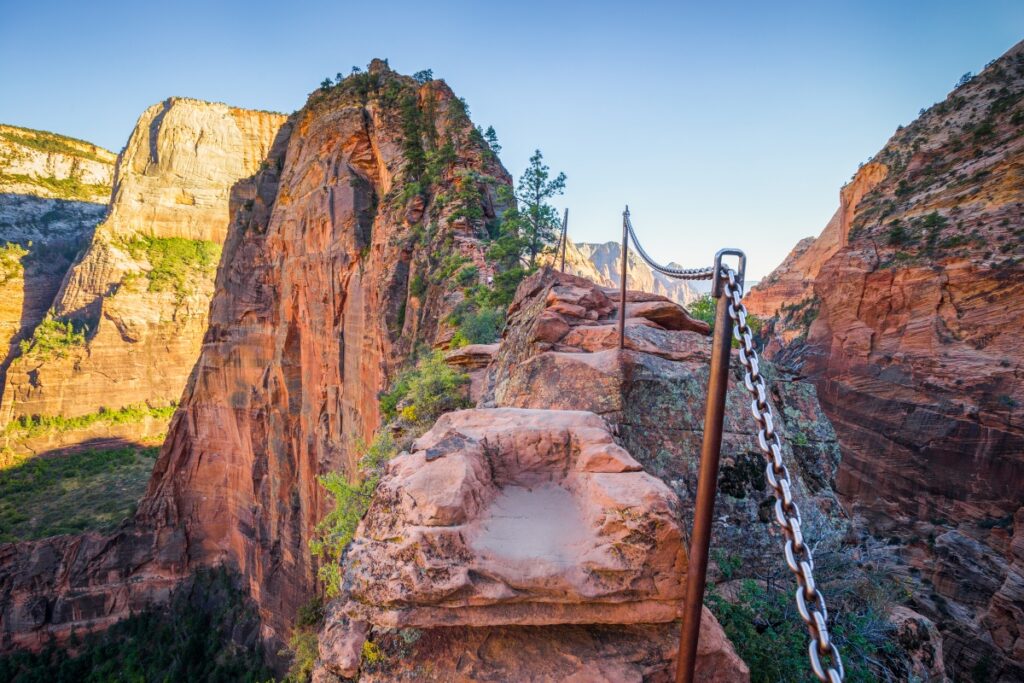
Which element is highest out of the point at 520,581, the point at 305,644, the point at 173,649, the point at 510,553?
the point at 510,553

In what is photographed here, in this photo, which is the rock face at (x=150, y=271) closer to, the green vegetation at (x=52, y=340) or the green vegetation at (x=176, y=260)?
the green vegetation at (x=176, y=260)

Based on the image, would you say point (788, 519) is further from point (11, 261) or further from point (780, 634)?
point (11, 261)

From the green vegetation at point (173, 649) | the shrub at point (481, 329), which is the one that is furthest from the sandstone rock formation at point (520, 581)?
the green vegetation at point (173, 649)

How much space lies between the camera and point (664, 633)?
2.73 meters

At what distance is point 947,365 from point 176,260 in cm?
6618

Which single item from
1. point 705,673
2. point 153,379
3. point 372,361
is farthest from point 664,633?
point 153,379

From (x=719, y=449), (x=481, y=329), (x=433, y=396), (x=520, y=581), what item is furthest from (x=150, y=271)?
(x=719, y=449)

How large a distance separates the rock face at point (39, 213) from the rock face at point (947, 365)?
66.8 metres

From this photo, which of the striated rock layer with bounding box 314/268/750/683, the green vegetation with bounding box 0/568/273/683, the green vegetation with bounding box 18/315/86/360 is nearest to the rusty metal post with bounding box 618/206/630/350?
the striated rock layer with bounding box 314/268/750/683

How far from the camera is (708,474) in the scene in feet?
6.61

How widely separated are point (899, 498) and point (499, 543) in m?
23.4

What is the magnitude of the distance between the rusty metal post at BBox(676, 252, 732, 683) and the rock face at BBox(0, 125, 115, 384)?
6160 centimetres

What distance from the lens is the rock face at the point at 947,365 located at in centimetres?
1409

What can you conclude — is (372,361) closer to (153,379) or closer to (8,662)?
(8,662)
